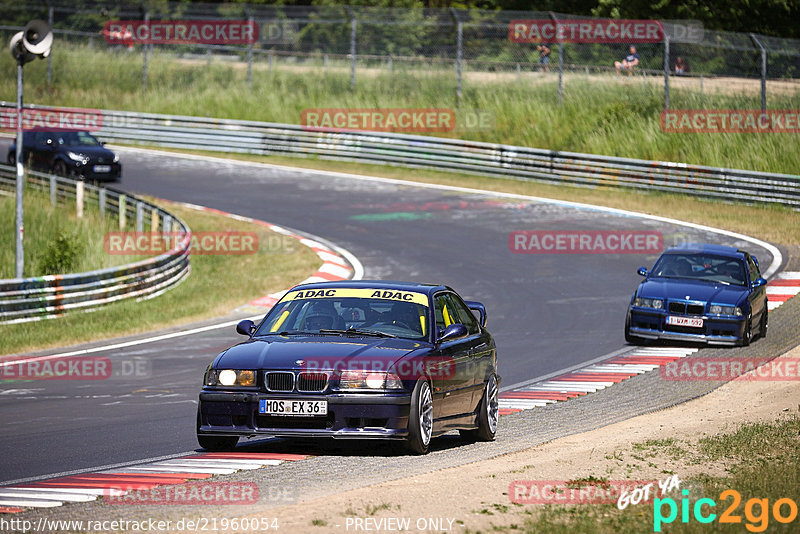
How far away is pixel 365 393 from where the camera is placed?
365 inches

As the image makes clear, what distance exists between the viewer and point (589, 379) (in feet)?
49.5

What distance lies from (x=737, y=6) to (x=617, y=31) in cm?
1445

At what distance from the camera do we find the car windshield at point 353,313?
33.6ft

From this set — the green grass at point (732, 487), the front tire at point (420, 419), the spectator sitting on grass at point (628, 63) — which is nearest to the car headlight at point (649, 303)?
the green grass at point (732, 487)

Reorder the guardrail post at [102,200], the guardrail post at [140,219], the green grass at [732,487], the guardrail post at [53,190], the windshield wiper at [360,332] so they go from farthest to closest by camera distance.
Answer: the guardrail post at [53,190] → the guardrail post at [102,200] → the guardrail post at [140,219] → the windshield wiper at [360,332] → the green grass at [732,487]

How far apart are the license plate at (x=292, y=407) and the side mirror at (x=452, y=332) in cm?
134

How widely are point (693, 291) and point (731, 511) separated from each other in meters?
10.9

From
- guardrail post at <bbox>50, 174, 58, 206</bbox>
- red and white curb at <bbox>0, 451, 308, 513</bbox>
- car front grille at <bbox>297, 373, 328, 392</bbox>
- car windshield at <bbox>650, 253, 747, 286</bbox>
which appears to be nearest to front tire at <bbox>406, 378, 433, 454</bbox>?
car front grille at <bbox>297, 373, 328, 392</bbox>

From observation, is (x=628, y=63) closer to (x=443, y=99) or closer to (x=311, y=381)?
(x=443, y=99)

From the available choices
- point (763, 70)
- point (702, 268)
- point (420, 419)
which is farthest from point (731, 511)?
point (763, 70)

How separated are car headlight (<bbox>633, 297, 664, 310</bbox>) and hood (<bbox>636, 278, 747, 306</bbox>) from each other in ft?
0.19

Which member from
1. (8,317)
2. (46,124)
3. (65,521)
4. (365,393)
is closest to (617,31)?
(46,124)

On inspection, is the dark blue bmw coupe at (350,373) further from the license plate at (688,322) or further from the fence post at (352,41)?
the fence post at (352,41)

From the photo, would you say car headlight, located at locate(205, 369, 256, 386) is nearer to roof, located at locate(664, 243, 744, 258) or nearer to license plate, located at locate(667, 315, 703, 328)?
license plate, located at locate(667, 315, 703, 328)
